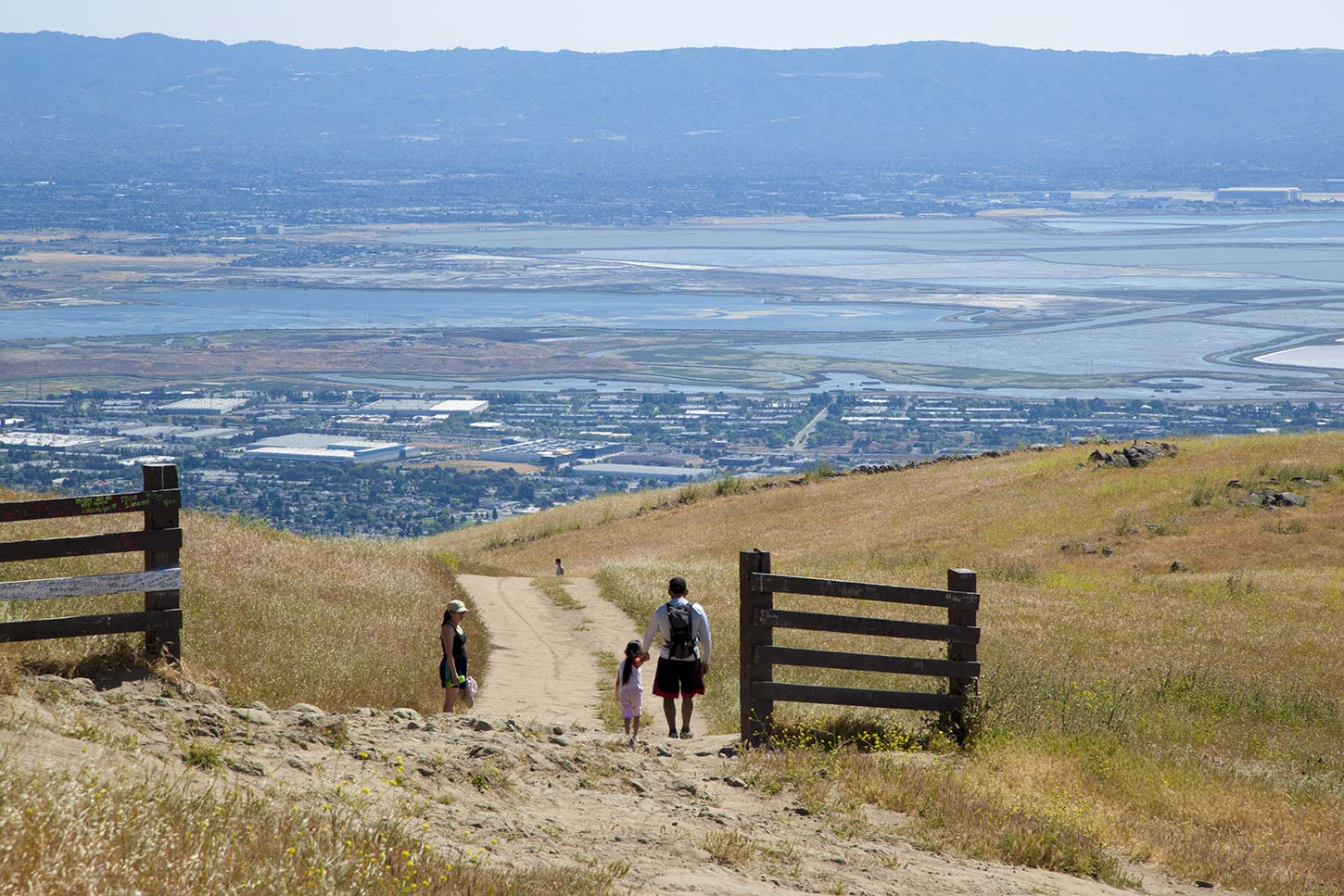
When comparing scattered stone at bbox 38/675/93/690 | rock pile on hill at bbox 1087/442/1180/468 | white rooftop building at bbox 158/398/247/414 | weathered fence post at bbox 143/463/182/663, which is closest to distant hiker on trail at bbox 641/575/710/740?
weathered fence post at bbox 143/463/182/663

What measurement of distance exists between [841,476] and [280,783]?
113ft

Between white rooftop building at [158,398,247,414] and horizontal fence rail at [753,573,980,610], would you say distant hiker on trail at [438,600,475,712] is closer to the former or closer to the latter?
horizontal fence rail at [753,573,980,610]

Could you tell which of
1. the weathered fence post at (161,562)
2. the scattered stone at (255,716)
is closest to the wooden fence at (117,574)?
the weathered fence post at (161,562)

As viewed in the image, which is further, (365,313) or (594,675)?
(365,313)

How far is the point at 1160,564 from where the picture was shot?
24.9 metres

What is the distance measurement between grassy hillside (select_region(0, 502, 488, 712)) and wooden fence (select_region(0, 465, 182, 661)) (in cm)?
39

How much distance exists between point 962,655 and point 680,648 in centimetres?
239

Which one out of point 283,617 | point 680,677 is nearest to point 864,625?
point 680,677

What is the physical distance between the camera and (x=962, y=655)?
35.2 ft

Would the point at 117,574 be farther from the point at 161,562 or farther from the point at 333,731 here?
the point at 333,731

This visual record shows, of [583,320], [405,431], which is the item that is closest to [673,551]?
[405,431]

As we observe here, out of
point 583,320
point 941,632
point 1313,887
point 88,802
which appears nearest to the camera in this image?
point 88,802

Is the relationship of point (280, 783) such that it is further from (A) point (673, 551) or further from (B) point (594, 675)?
(A) point (673, 551)

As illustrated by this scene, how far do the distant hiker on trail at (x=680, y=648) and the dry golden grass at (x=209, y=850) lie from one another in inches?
172
